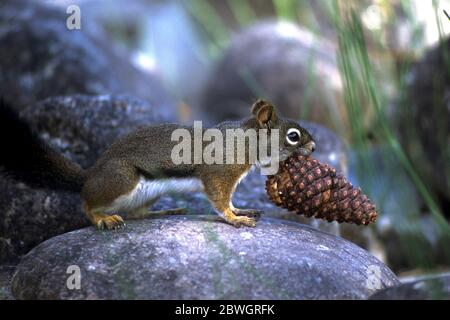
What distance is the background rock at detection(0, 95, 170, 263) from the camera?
357 centimetres

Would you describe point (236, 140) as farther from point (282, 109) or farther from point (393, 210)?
point (282, 109)

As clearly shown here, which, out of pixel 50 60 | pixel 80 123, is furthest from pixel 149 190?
pixel 50 60

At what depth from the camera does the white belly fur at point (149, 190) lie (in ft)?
10.6

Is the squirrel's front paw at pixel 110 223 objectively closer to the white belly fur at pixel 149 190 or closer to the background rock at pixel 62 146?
the white belly fur at pixel 149 190

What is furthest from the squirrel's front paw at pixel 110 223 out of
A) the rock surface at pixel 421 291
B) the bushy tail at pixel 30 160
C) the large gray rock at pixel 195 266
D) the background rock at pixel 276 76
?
the background rock at pixel 276 76

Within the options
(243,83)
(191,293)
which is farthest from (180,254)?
(243,83)

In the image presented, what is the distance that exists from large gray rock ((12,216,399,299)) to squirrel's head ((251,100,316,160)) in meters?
0.47

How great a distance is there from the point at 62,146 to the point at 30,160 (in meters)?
0.81

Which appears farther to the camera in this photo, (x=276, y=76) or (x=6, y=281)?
(x=276, y=76)

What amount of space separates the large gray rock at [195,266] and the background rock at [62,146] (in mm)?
582

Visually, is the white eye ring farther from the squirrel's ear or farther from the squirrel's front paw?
the squirrel's front paw

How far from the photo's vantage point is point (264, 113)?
133 inches

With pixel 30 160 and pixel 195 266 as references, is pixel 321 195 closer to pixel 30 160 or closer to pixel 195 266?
pixel 195 266
